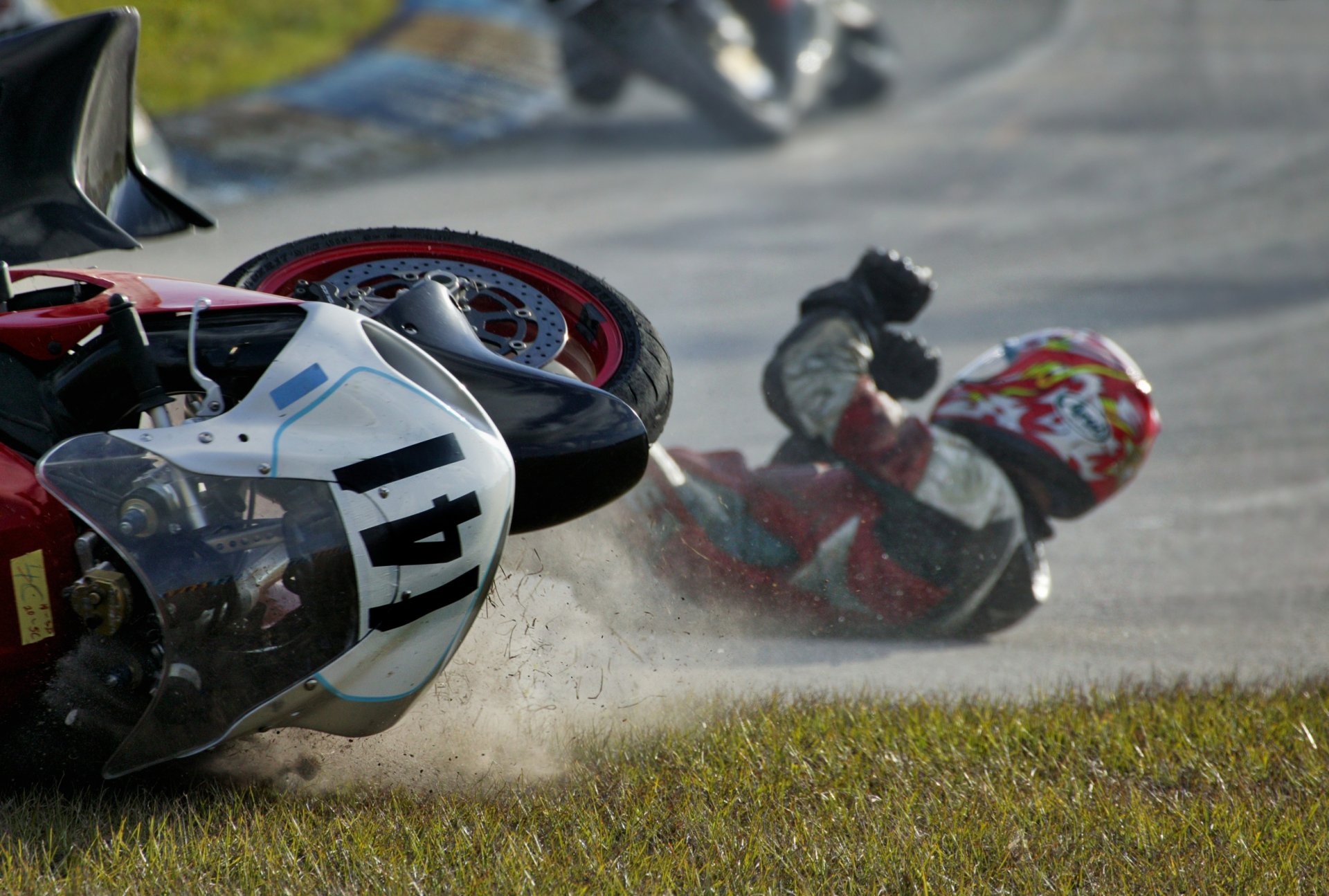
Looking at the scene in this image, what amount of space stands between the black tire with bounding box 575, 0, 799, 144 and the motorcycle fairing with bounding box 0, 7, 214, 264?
24.5 ft

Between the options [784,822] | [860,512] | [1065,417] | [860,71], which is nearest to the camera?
[784,822]

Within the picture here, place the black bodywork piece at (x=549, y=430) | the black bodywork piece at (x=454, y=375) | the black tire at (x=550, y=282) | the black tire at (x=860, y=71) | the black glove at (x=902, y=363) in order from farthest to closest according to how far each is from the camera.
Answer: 1. the black tire at (x=860, y=71)
2. the black glove at (x=902, y=363)
3. the black tire at (x=550, y=282)
4. the black bodywork piece at (x=549, y=430)
5. the black bodywork piece at (x=454, y=375)

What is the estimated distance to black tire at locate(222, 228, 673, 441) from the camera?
2992 mm

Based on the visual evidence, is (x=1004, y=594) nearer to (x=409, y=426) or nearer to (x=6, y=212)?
(x=409, y=426)

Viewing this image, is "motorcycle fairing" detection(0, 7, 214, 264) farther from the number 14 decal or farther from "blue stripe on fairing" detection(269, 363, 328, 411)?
the number 14 decal

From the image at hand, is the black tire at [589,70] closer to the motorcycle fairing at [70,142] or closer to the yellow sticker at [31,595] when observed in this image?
the motorcycle fairing at [70,142]

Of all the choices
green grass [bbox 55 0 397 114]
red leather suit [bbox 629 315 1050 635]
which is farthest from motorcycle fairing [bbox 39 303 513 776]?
green grass [bbox 55 0 397 114]

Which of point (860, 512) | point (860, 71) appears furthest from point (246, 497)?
point (860, 71)

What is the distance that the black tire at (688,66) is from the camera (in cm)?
1096

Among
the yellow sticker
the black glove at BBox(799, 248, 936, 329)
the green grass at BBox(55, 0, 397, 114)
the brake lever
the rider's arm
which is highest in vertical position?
the brake lever

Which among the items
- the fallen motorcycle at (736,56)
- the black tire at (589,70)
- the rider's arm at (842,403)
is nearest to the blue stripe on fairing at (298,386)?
the rider's arm at (842,403)

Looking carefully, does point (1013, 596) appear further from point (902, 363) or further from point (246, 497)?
point (246, 497)

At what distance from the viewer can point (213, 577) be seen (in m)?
2.21

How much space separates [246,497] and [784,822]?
48.8 inches
